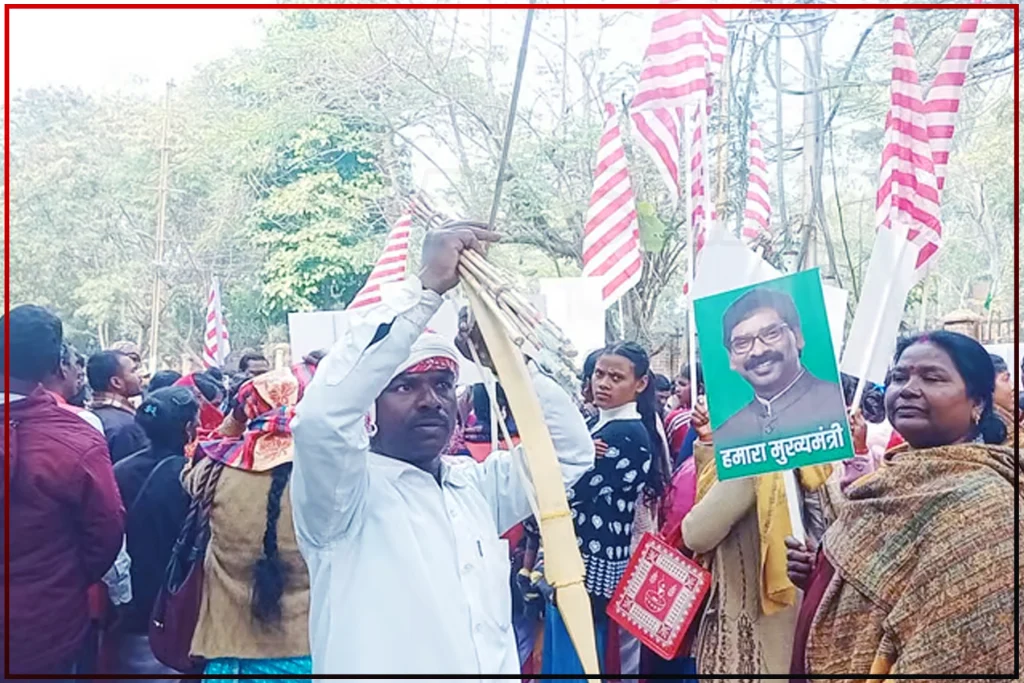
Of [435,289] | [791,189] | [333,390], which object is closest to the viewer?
[333,390]

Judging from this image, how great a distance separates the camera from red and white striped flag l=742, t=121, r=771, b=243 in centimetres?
430

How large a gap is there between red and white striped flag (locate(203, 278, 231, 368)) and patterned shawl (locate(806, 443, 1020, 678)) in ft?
7.41

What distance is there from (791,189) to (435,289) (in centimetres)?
350

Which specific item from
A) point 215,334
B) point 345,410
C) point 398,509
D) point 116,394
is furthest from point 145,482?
point 345,410

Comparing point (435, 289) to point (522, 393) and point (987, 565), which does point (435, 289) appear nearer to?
point (522, 393)

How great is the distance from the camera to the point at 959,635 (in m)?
1.87

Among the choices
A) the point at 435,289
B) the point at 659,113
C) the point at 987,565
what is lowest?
the point at 987,565

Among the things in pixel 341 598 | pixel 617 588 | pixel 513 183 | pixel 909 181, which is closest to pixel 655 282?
pixel 513 183

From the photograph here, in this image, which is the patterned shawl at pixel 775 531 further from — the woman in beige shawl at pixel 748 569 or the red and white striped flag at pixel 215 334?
the red and white striped flag at pixel 215 334

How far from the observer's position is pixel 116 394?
330 centimetres

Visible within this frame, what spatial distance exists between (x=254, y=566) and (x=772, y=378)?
139 cm

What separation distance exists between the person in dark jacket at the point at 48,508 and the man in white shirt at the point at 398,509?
3.06ft

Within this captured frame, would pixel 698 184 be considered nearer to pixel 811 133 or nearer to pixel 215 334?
pixel 811 133

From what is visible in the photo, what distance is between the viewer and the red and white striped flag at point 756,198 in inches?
169
